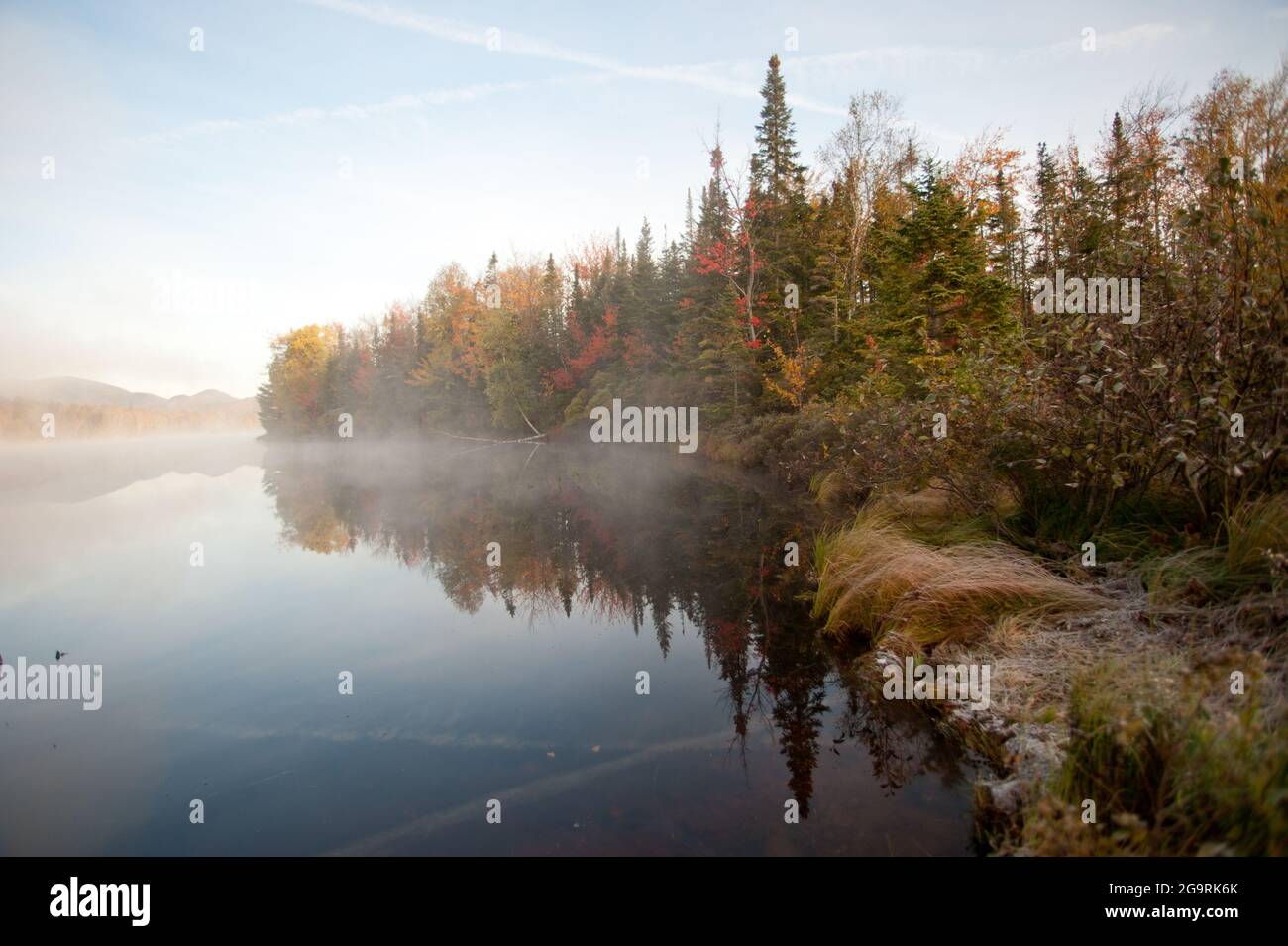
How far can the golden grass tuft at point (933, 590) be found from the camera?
589cm

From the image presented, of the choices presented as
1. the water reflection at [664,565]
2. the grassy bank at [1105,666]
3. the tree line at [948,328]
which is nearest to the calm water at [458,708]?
the water reflection at [664,565]

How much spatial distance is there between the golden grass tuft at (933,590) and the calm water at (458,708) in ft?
2.28

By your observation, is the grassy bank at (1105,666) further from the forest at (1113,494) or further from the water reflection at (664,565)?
the water reflection at (664,565)

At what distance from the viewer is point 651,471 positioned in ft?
83.6

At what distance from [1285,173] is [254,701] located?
1075cm

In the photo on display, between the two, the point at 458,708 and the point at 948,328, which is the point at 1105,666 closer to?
the point at 458,708

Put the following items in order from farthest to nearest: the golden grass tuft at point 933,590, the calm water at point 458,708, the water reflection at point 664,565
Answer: the golden grass tuft at point 933,590 → the water reflection at point 664,565 → the calm water at point 458,708

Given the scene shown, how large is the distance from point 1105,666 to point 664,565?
293 inches

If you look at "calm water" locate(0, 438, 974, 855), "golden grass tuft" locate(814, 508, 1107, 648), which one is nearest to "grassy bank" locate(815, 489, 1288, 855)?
"golden grass tuft" locate(814, 508, 1107, 648)

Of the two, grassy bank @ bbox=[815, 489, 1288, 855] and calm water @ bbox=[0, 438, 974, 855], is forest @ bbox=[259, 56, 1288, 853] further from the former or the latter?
calm water @ bbox=[0, 438, 974, 855]

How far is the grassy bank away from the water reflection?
2.03 ft
